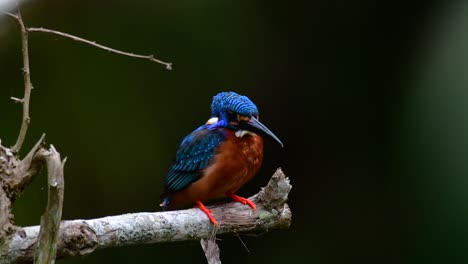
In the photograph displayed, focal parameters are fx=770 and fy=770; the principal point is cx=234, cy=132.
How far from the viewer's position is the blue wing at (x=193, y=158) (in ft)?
10.2

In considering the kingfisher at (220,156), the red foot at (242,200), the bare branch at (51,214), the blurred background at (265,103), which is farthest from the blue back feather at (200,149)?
the blurred background at (265,103)

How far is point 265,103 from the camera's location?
193 inches

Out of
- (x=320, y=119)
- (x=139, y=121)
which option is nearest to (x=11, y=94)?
(x=139, y=121)

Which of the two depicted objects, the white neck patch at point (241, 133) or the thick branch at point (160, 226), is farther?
the white neck patch at point (241, 133)

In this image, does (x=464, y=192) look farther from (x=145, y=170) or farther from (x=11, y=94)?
(x=11, y=94)

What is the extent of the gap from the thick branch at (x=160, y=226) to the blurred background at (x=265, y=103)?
1886 mm

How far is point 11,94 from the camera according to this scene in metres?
4.64

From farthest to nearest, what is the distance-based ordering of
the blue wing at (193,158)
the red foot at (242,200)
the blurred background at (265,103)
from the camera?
1. the blurred background at (265,103)
2. the blue wing at (193,158)
3. the red foot at (242,200)

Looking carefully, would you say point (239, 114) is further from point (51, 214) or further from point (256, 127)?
point (51, 214)

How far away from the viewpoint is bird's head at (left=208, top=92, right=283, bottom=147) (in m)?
3.03

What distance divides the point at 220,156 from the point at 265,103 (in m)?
1.87

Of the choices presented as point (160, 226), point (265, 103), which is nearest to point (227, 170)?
point (160, 226)

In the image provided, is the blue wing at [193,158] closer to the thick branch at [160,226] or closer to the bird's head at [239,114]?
the bird's head at [239,114]

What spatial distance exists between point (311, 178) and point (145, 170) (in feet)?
3.55
